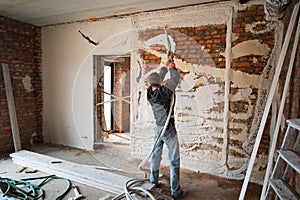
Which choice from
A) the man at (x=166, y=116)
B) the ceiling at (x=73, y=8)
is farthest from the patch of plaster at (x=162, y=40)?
the man at (x=166, y=116)

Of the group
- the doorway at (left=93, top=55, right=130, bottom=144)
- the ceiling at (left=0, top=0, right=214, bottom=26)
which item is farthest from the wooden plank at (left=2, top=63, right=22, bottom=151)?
the doorway at (left=93, top=55, right=130, bottom=144)

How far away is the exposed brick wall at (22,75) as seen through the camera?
388 cm

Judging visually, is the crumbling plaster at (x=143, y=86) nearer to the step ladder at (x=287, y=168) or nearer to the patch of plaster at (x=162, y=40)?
the patch of plaster at (x=162, y=40)

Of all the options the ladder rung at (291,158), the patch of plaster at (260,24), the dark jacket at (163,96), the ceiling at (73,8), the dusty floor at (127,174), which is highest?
the ceiling at (73,8)

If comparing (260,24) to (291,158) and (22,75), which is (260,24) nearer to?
(291,158)

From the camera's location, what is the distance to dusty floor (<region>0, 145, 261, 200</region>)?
2570 millimetres

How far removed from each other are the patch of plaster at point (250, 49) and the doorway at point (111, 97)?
5.89ft

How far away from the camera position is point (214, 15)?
296 cm

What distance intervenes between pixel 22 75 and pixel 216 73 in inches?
138

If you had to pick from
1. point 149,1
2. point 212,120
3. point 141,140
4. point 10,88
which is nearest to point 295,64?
point 212,120

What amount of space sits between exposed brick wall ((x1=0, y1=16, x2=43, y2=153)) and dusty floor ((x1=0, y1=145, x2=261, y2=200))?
1.41ft

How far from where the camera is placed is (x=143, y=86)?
135 inches

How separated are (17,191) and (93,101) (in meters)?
1.82

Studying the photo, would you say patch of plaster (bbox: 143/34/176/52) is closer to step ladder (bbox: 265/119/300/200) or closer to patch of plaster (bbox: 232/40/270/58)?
patch of plaster (bbox: 232/40/270/58)
